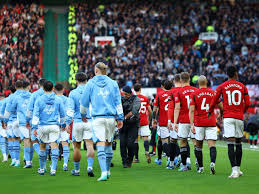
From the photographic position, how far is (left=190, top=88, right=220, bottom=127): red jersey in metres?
12.7

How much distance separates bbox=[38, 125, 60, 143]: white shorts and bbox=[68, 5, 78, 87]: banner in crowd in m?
26.1

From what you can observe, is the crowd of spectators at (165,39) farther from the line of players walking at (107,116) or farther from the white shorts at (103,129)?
the white shorts at (103,129)

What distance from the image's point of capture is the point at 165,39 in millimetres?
41812

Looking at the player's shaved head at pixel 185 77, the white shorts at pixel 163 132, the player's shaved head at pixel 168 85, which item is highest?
the player's shaved head at pixel 185 77

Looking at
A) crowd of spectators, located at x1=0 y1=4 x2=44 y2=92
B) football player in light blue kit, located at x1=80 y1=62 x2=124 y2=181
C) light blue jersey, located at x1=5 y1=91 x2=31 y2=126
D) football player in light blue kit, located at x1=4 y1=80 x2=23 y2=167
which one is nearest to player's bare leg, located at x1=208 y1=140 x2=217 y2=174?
football player in light blue kit, located at x1=80 y1=62 x2=124 y2=181

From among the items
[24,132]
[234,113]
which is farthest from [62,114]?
[234,113]

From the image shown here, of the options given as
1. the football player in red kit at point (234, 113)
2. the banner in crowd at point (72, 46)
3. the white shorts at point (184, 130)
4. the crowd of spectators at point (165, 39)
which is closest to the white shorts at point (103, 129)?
the football player in red kit at point (234, 113)

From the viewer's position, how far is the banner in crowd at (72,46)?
3959cm

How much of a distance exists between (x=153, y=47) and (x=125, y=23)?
12.4ft

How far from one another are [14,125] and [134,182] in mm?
6241

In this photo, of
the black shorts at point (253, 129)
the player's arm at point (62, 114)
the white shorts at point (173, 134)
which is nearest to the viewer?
the player's arm at point (62, 114)

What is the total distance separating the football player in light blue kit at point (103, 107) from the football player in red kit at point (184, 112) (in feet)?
8.75

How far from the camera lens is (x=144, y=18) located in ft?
143

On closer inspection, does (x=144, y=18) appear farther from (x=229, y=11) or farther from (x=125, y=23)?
(x=229, y=11)
